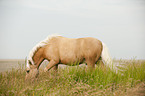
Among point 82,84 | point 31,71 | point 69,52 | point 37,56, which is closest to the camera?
point 82,84

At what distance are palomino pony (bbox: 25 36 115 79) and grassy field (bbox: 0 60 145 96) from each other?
0.75m

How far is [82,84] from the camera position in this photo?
15.9 feet

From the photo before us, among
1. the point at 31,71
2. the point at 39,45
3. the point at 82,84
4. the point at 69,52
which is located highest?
the point at 39,45

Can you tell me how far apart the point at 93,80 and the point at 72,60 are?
5.39ft

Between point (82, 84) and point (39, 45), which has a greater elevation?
point (39, 45)

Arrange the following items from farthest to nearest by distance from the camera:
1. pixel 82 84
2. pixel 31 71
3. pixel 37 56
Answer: pixel 37 56 < pixel 31 71 < pixel 82 84

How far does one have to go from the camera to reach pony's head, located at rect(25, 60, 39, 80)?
19.6 feet

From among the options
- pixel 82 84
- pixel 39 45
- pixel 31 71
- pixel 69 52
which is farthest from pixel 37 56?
pixel 82 84

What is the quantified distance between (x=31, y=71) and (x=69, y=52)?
1.67 metres

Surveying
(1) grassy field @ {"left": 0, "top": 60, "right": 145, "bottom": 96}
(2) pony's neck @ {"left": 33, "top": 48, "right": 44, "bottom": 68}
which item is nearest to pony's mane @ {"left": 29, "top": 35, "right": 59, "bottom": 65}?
(2) pony's neck @ {"left": 33, "top": 48, "right": 44, "bottom": 68}

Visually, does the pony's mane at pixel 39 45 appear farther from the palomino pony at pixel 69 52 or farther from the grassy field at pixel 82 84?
the grassy field at pixel 82 84

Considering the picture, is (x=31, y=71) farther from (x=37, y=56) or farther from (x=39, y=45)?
(x=39, y=45)

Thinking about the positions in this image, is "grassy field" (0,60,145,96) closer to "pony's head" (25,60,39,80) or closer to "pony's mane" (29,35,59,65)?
"pony's head" (25,60,39,80)

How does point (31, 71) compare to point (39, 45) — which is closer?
point (31, 71)
